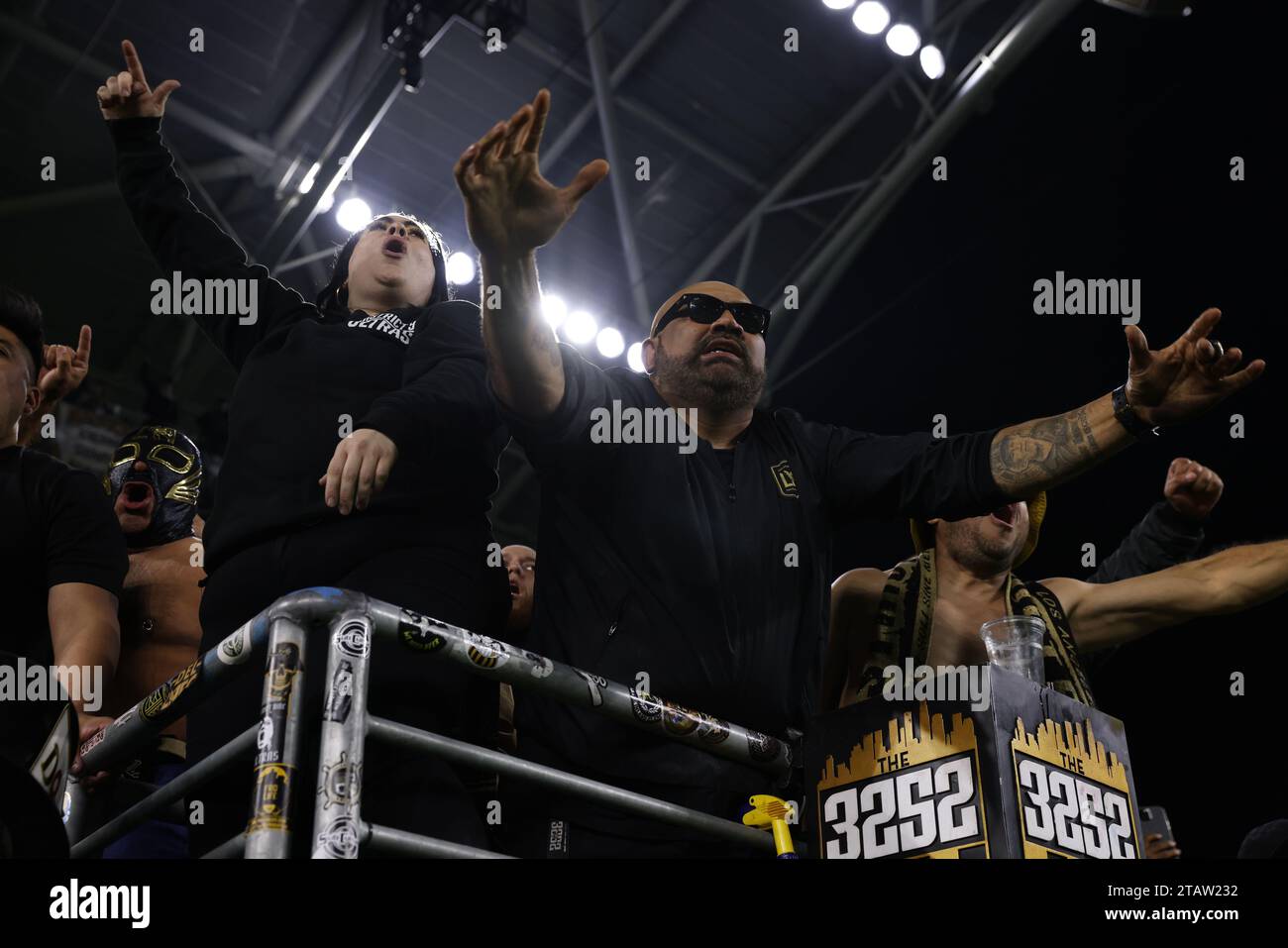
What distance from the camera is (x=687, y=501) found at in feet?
7.89

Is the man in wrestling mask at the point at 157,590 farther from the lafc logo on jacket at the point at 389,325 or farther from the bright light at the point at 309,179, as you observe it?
the bright light at the point at 309,179

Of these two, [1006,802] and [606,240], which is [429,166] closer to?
[606,240]

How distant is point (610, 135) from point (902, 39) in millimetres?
1698

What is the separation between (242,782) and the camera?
6.28ft

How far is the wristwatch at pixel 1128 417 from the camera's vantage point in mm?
2310

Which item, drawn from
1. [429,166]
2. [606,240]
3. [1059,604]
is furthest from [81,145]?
[1059,604]

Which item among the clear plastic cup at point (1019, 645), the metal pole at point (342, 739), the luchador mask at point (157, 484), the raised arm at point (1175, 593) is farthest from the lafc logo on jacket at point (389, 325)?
the raised arm at point (1175, 593)

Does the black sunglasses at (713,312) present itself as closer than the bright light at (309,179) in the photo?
Yes

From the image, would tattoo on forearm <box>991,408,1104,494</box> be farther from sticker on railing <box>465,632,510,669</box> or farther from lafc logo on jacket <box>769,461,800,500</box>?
sticker on railing <box>465,632,510,669</box>

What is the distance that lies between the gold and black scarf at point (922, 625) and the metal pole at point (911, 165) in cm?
411

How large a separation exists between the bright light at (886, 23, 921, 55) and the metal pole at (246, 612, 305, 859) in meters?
6.04

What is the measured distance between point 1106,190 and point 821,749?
5.30 m

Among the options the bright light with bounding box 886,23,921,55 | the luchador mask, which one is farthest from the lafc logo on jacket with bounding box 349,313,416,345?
the bright light with bounding box 886,23,921,55

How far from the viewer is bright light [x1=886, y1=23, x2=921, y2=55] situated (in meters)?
6.77
